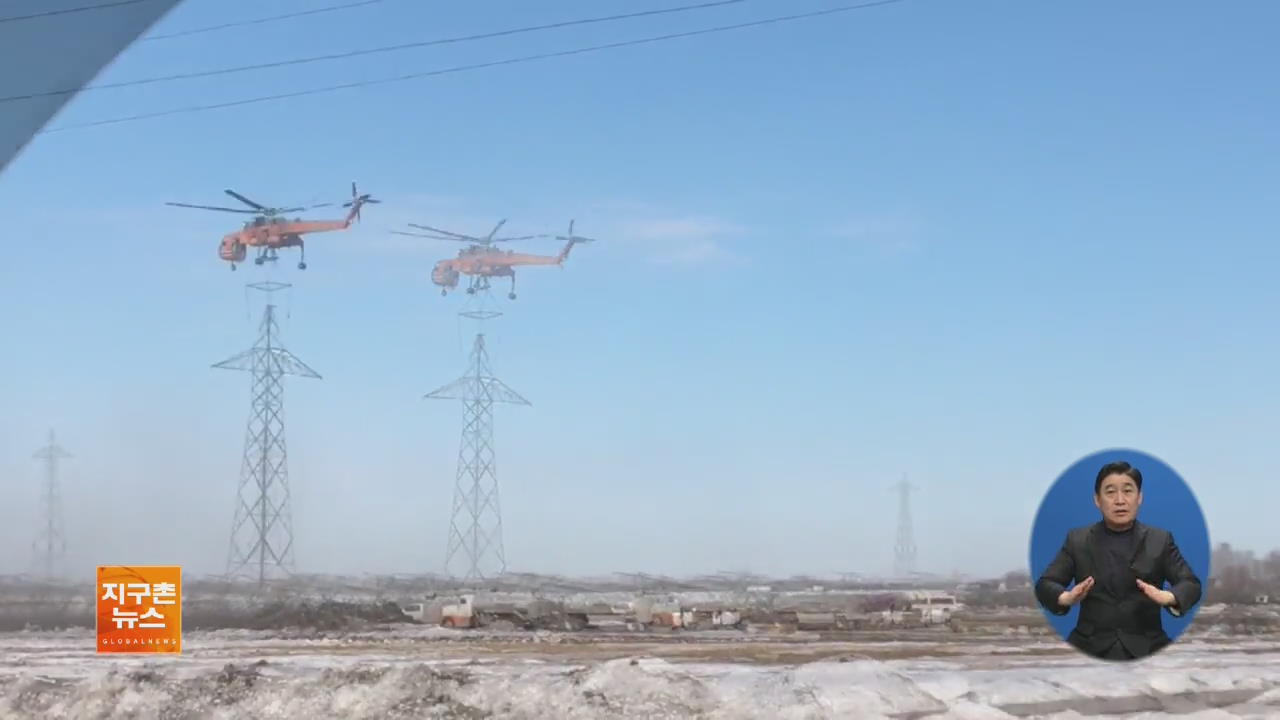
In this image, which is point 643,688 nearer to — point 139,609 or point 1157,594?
point 1157,594

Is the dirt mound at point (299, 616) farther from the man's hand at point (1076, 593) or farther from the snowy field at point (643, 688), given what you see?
the man's hand at point (1076, 593)

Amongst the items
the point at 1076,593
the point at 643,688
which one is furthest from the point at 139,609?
the point at 1076,593

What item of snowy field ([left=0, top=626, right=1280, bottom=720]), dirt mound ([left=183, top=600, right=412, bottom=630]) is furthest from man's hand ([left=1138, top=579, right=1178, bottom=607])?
dirt mound ([left=183, top=600, right=412, bottom=630])

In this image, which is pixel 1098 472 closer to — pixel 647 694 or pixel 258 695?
pixel 647 694

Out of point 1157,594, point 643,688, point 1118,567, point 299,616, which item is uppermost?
point 1118,567

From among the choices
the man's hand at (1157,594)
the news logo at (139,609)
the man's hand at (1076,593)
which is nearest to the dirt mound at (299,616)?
the news logo at (139,609)

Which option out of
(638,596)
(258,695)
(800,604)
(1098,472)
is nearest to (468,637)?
(638,596)
